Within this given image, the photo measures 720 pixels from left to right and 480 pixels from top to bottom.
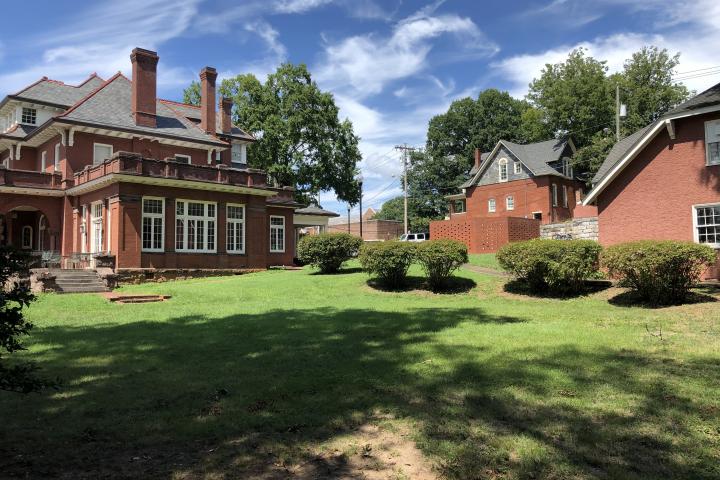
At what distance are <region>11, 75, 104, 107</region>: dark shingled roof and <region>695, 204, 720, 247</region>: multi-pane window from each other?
33.9 metres

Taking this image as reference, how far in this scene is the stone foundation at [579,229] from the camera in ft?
86.8

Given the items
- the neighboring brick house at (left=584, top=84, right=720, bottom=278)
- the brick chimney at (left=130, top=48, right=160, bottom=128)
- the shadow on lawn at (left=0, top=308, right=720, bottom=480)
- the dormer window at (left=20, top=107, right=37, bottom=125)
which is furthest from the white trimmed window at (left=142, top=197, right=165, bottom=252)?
the neighboring brick house at (left=584, top=84, right=720, bottom=278)

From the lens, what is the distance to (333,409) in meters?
5.19

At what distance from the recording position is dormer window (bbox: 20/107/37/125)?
3055 centimetres

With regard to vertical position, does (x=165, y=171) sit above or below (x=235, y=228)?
above

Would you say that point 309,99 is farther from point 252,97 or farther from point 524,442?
point 524,442

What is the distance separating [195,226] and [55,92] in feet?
51.4

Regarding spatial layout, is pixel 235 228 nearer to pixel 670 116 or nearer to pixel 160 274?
pixel 160 274

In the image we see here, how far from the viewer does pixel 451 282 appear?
17.9 m

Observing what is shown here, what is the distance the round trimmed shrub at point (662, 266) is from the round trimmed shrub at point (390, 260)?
661cm

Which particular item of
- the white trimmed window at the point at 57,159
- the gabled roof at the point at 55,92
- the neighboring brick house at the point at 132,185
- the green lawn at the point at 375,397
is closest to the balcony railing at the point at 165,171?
the neighboring brick house at the point at 132,185


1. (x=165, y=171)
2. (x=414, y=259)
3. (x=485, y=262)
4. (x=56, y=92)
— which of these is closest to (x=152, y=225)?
(x=165, y=171)

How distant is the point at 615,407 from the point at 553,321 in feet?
19.3

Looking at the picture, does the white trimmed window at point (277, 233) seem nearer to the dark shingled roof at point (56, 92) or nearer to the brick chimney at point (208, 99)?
the brick chimney at point (208, 99)
